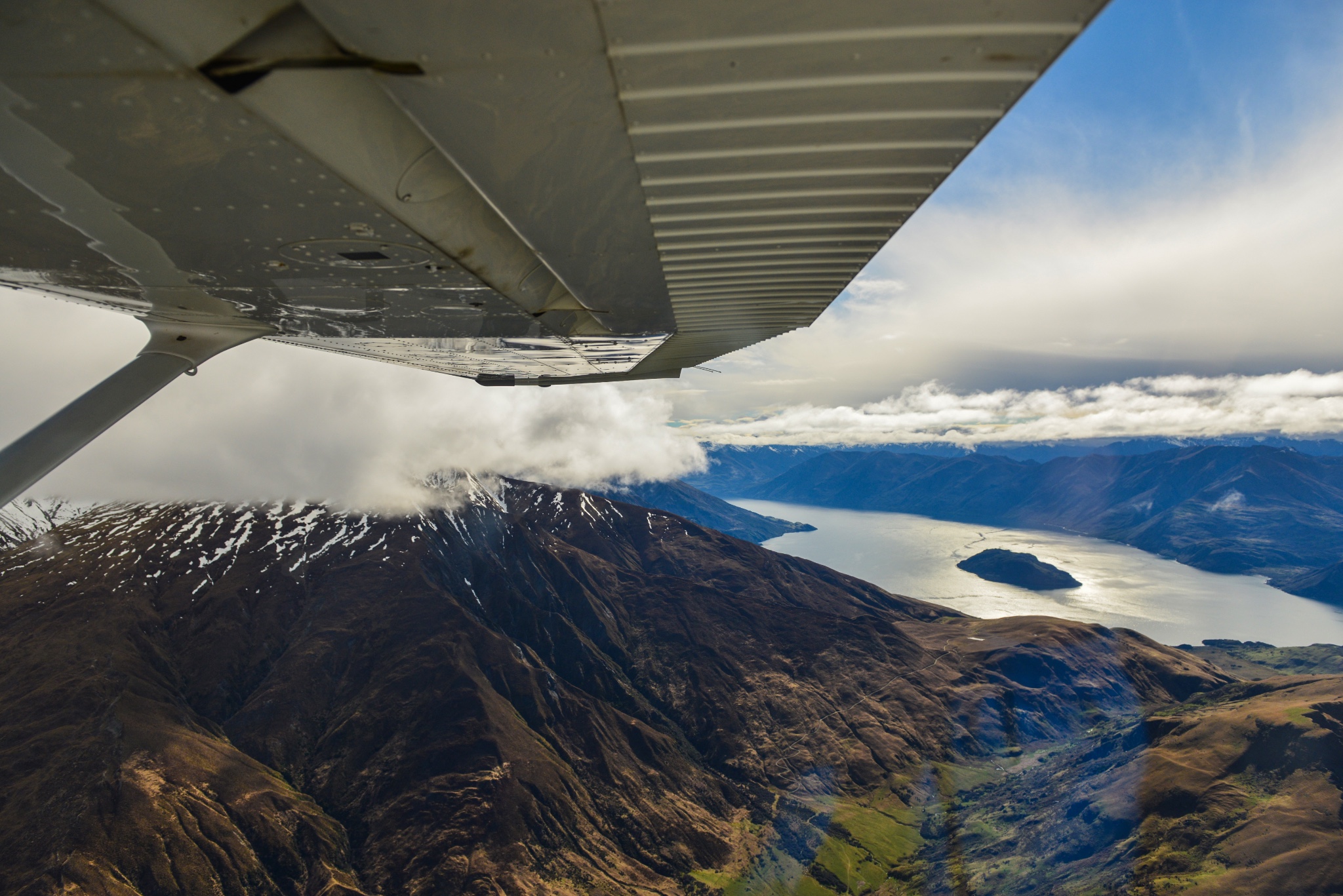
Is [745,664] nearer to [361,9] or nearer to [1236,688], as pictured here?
[1236,688]

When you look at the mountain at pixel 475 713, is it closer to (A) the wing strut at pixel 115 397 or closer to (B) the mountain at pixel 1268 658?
(B) the mountain at pixel 1268 658

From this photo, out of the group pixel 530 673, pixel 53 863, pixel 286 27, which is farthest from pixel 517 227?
pixel 530 673

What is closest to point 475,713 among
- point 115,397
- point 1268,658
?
point 115,397

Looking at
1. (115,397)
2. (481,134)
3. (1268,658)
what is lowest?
(1268,658)

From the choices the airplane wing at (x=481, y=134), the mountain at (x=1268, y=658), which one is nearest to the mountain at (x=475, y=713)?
the mountain at (x=1268, y=658)

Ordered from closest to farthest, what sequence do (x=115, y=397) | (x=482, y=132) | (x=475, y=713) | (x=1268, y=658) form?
(x=482, y=132), (x=115, y=397), (x=475, y=713), (x=1268, y=658)

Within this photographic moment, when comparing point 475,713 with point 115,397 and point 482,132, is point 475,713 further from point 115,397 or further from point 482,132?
point 482,132

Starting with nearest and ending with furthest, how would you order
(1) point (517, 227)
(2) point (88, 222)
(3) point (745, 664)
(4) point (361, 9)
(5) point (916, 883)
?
(4) point (361, 9) → (2) point (88, 222) → (1) point (517, 227) → (5) point (916, 883) → (3) point (745, 664)

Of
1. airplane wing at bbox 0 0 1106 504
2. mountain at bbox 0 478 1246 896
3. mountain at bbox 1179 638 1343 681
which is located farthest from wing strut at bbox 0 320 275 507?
mountain at bbox 1179 638 1343 681
